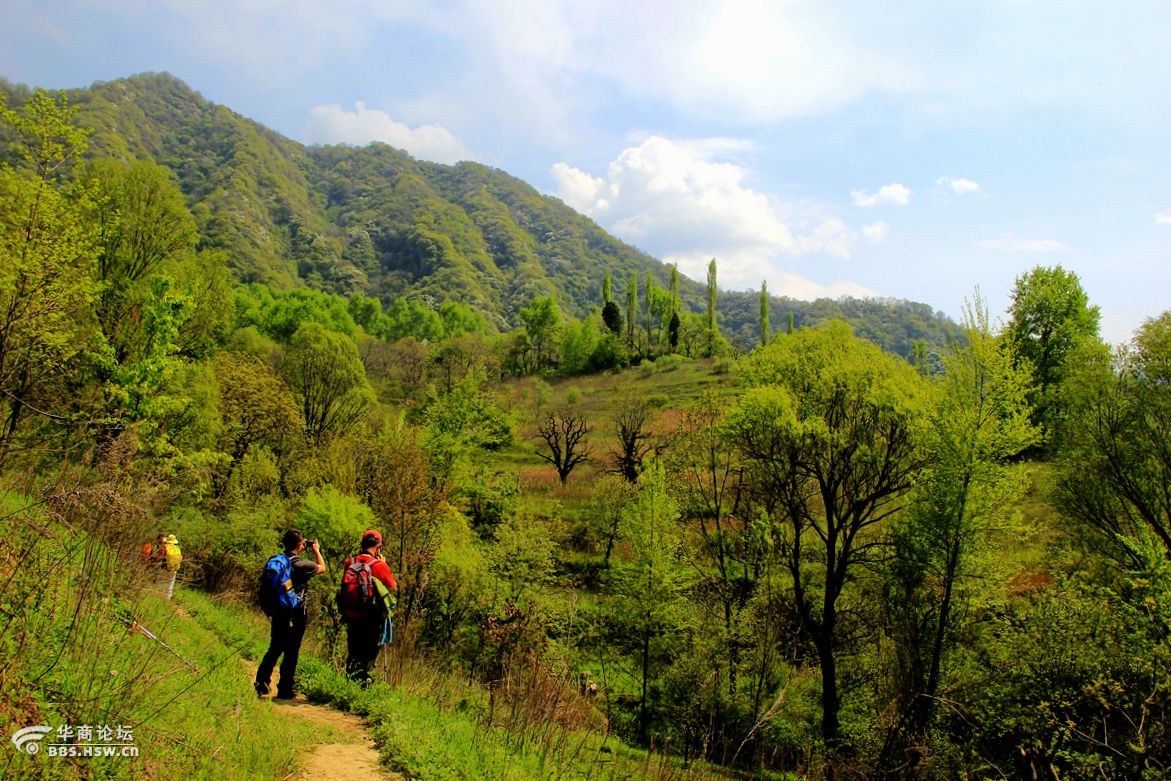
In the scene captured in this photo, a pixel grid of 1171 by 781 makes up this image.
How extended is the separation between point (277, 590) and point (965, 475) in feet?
50.5

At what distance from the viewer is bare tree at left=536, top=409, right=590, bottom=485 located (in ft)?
150

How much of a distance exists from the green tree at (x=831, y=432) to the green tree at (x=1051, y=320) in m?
24.1

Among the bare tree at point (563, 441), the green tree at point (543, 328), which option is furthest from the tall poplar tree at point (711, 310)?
the bare tree at point (563, 441)

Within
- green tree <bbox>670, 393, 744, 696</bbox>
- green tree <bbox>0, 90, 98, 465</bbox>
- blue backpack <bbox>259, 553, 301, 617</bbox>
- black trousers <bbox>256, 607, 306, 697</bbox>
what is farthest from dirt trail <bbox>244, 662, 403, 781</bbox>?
green tree <bbox>670, 393, 744, 696</bbox>

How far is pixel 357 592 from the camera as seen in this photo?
7.32 meters

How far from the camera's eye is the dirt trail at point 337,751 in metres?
4.99

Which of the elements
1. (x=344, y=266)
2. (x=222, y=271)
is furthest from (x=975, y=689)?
(x=344, y=266)

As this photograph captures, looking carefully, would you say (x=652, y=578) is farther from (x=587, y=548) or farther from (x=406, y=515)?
(x=587, y=548)

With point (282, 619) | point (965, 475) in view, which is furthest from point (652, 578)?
point (282, 619)

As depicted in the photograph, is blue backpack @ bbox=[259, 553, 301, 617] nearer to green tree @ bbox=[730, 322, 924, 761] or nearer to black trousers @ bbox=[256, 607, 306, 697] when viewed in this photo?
black trousers @ bbox=[256, 607, 306, 697]

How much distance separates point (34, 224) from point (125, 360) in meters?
13.6

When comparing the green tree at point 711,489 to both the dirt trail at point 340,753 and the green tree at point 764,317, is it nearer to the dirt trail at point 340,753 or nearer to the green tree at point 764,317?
the dirt trail at point 340,753

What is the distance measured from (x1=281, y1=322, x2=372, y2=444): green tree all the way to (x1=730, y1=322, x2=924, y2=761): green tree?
27.1m

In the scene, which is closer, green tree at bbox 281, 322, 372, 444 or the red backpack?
the red backpack
